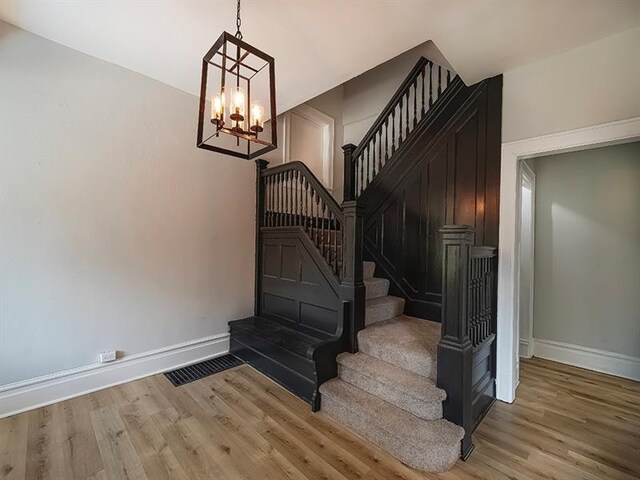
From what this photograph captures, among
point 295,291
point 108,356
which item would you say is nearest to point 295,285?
point 295,291

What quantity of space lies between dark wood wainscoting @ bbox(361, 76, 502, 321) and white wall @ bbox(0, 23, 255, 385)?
195 cm

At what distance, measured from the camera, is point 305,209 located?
3209 millimetres

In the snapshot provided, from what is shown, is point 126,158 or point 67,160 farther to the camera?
point 126,158

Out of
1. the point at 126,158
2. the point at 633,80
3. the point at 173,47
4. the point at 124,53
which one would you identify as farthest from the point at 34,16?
the point at 633,80

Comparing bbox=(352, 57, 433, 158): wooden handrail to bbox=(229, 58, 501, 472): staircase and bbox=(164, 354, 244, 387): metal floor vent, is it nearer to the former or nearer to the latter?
bbox=(229, 58, 501, 472): staircase

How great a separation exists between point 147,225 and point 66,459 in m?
1.88

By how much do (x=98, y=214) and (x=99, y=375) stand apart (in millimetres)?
1477

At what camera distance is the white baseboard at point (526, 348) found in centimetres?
347

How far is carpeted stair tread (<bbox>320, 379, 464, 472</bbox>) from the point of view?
68.3 inches

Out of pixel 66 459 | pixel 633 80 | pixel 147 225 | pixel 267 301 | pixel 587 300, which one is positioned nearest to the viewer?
pixel 66 459

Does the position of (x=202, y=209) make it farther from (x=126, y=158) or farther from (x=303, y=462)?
(x=303, y=462)

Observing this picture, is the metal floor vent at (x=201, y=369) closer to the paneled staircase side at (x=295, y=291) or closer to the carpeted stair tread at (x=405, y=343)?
the paneled staircase side at (x=295, y=291)

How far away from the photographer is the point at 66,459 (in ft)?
5.82

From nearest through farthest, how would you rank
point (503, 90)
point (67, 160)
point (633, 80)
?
point (633, 80), point (67, 160), point (503, 90)
